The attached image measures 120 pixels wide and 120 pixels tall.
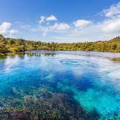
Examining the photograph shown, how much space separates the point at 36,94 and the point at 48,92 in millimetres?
1287

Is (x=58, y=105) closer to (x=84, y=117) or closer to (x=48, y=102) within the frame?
(x=48, y=102)

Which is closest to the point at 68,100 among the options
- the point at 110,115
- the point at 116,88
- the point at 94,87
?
the point at 110,115

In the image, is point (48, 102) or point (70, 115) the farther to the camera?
point (48, 102)

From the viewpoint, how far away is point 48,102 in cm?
1223

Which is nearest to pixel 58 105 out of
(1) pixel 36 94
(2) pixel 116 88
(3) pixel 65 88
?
(1) pixel 36 94

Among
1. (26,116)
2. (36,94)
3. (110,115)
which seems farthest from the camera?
(36,94)

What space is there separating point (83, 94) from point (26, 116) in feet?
22.8

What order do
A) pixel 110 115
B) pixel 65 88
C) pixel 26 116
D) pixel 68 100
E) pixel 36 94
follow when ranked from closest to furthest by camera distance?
1. pixel 26 116
2. pixel 110 115
3. pixel 68 100
4. pixel 36 94
5. pixel 65 88

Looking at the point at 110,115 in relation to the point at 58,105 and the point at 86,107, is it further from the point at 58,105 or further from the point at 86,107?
the point at 58,105

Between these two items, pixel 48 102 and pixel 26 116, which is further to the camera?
pixel 48 102

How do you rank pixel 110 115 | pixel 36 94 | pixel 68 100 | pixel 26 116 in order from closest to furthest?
pixel 26 116, pixel 110 115, pixel 68 100, pixel 36 94

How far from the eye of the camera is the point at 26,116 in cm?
984

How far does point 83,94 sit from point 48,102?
4352mm

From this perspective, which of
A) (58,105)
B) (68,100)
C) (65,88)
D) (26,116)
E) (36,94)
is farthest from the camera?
(65,88)
